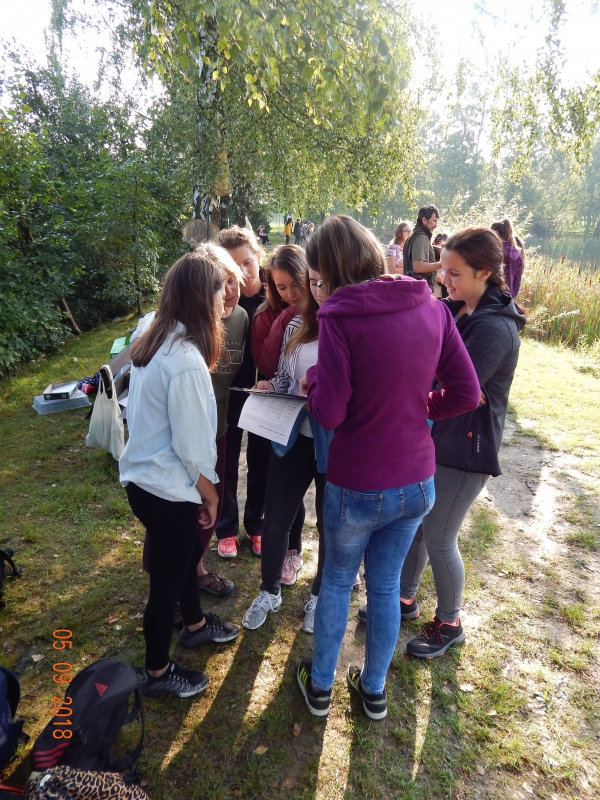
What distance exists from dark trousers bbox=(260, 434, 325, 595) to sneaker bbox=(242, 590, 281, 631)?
0.24 meters

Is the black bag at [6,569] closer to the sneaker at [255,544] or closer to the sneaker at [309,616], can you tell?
the sneaker at [255,544]

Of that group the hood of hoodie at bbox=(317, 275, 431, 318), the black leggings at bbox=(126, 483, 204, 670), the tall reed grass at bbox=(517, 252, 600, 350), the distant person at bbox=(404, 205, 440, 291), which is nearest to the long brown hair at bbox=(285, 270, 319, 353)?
the hood of hoodie at bbox=(317, 275, 431, 318)

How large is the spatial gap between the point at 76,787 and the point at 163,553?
28.0 inches

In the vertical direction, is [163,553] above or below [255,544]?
above

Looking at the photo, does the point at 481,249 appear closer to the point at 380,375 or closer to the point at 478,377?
the point at 478,377

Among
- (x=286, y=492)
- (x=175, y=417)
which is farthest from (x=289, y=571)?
(x=175, y=417)

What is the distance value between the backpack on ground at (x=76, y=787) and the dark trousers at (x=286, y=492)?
109 cm

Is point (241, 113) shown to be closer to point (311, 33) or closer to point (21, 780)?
point (311, 33)

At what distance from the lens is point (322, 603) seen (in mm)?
1841

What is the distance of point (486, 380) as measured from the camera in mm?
1929

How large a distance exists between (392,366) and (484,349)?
688 millimetres

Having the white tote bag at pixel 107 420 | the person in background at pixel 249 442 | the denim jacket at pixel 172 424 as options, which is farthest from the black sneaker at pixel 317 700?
the white tote bag at pixel 107 420

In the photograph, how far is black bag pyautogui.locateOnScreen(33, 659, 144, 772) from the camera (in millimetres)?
1633

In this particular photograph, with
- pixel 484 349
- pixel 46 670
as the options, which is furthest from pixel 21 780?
pixel 484 349
